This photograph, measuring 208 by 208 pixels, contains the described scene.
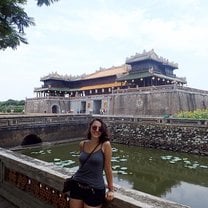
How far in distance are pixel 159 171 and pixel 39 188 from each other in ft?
35.3

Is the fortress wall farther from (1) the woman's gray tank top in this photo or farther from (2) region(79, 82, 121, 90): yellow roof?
(1) the woman's gray tank top

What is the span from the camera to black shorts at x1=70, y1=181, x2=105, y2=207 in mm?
2646

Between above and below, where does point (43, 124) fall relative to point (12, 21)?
below

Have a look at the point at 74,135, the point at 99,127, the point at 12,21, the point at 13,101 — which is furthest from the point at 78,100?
the point at 99,127

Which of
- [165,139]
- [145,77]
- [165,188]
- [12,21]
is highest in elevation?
[145,77]

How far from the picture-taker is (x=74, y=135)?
25.3 metres

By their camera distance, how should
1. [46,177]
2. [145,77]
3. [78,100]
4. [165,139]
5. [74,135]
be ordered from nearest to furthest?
[46,177] → [165,139] → [74,135] → [145,77] → [78,100]

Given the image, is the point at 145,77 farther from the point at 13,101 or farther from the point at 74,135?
the point at 13,101

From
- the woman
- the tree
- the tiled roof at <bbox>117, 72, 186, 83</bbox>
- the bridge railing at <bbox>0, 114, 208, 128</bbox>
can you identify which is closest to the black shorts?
the woman

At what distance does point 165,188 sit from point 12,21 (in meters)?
8.83

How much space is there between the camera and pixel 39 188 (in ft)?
12.5

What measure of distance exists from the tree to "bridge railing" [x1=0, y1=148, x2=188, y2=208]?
259 centimetres

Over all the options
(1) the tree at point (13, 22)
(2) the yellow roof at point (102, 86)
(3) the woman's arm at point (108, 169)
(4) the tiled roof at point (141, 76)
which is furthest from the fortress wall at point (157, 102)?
(3) the woman's arm at point (108, 169)

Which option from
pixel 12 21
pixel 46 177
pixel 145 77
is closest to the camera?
pixel 46 177
